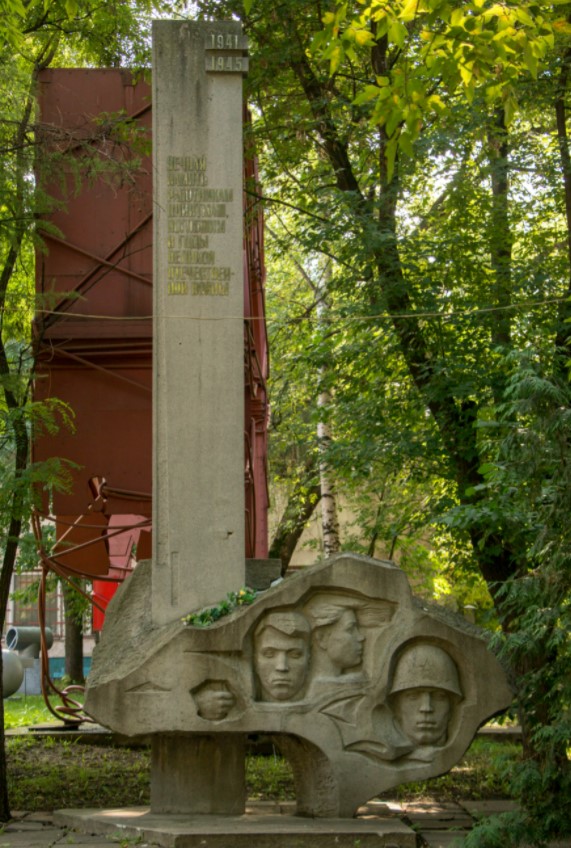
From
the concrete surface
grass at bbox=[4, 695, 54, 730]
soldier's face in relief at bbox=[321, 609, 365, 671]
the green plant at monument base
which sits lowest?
grass at bbox=[4, 695, 54, 730]

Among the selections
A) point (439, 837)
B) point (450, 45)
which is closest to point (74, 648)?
point (439, 837)

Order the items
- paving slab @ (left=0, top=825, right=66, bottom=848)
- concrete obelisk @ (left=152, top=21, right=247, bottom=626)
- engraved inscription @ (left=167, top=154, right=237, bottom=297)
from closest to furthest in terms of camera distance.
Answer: paving slab @ (left=0, top=825, right=66, bottom=848), concrete obelisk @ (left=152, top=21, right=247, bottom=626), engraved inscription @ (left=167, top=154, right=237, bottom=297)

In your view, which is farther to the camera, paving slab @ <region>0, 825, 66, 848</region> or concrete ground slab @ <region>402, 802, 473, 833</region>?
concrete ground slab @ <region>402, 802, 473, 833</region>

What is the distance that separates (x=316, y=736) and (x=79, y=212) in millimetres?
8394

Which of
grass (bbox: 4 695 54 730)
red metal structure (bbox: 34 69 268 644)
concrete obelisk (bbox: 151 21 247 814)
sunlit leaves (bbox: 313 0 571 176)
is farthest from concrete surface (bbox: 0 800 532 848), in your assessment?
grass (bbox: 4 695 54 730)

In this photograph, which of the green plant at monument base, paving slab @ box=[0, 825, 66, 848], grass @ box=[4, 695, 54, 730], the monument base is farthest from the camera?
grass @ box=[4, 695, 54, 730]

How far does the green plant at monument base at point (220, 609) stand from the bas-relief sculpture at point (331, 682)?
0.13m

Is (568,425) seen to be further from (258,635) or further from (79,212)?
(79,212)

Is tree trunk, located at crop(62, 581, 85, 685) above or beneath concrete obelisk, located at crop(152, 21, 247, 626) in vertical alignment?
beneath

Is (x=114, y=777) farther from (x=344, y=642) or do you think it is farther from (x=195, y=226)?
(x=195, y=226)

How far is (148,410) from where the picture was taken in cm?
1498

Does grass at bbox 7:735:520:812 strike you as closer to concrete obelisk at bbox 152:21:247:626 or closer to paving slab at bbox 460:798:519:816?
paving slab at bbox 460:798:519:816

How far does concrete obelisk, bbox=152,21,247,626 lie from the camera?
9.69m

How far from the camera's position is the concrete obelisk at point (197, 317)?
969 cm
